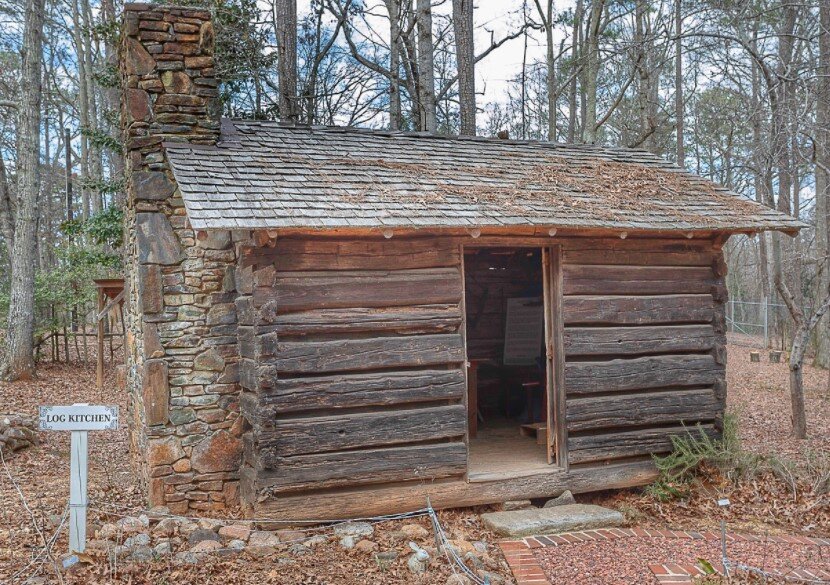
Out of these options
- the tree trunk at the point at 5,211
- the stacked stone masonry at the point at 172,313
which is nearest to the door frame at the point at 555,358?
the stacked stone masonry at the point at 172,313

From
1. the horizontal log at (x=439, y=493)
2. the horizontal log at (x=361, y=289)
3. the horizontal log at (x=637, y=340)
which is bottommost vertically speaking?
the horizontal log at (x=439, y=493)

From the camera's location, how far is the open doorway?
1034 centimetres

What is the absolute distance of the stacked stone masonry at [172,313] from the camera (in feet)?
22.1

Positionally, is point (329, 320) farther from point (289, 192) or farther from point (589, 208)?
point (589, 208)

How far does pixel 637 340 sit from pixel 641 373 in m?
0.36

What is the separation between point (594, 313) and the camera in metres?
7.50

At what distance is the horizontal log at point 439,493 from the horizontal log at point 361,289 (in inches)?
64.6

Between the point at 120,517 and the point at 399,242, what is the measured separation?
3.57 m

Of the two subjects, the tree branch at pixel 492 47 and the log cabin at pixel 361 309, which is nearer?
the log cabin at pixel 361 309

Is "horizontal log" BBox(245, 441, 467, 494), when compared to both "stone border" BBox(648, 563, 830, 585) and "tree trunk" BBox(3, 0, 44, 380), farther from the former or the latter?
"tree trunk" BBox(3, 0, 44, 380)

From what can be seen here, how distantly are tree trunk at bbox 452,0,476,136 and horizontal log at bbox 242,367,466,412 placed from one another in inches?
333

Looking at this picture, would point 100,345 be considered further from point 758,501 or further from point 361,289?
point 758,501

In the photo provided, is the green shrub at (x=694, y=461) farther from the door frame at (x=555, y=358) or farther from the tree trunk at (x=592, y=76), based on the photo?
the tree trunk at (x=592, y=76)

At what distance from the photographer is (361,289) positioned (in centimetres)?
664
